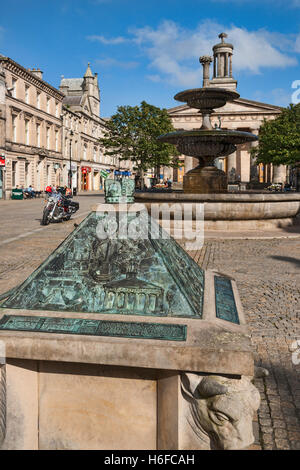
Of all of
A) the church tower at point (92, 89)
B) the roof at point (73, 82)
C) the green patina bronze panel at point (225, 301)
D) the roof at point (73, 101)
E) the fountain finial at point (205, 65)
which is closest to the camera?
the green patina bronze panel at point (225, 301)

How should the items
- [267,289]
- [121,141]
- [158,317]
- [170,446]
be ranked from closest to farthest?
[170,446], [158,317], [267,289], [121,141]

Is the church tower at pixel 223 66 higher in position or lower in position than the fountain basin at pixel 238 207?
higher

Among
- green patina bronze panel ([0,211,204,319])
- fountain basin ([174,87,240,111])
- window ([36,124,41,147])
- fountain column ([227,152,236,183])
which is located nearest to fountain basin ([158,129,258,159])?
fountain basin ([174,87,240,111])

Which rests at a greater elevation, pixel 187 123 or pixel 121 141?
pixel 187 123

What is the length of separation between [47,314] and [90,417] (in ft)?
2.07

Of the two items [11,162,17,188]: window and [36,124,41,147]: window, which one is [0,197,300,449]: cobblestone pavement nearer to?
[11,162,17,188]: window

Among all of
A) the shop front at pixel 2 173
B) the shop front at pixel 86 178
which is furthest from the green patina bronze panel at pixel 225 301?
the shop front at pixel 86 178

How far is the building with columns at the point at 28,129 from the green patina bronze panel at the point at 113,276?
110ft

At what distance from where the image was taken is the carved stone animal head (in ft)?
6.28

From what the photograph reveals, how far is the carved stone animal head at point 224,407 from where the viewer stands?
1915mm

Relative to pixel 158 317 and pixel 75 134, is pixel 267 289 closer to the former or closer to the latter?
pixel 158 317

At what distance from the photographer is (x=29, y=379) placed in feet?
7.17

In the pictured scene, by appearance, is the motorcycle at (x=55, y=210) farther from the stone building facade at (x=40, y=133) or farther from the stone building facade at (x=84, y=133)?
the stone building facade at (x=84, y=133)
